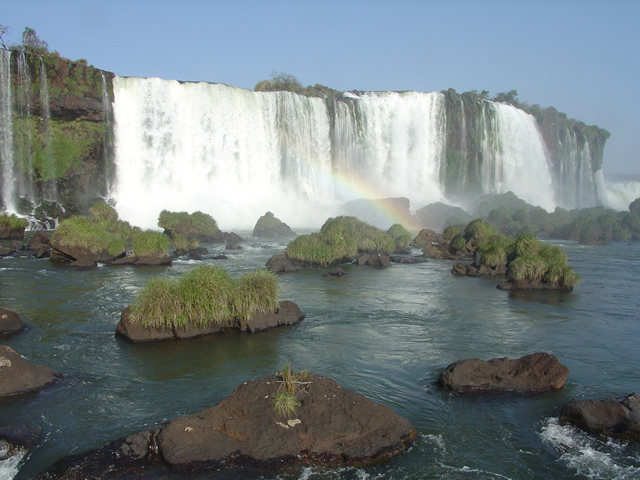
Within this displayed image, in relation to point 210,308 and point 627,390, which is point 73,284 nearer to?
point 210,308

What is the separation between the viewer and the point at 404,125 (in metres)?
57.1

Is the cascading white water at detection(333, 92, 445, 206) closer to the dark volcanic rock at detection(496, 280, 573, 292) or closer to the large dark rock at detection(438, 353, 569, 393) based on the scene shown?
the dark volcanic rock at detection(496, 280, 573, 292)

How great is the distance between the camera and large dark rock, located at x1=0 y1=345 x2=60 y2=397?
9.09 metres

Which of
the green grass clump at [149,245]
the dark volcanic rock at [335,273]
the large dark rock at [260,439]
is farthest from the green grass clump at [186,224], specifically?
the large dark rock at [260,439]

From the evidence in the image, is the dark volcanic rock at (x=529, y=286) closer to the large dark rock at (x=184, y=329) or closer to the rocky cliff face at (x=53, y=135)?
the large dark rock at (x=184, y=329)

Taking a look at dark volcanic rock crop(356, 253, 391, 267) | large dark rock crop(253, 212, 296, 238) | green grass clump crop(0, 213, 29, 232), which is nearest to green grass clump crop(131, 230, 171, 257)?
dark volcanic rock crop(356, 253, 391, 267)

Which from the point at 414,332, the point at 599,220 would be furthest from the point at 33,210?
the point at 599,220

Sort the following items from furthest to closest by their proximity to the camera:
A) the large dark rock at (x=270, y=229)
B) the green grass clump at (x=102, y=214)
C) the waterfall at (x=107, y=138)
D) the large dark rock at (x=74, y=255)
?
the waterfall at (x=107, y=138) → the large dark rock at (x=270, y=229) → the green grass clump at (x=102, y=214) → the large dark rock at (x=74, y=255)

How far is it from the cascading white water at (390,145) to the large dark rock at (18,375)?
44.1 meters

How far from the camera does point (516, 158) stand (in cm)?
6475

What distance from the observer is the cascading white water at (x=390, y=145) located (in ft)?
175

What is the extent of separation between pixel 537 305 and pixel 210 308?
32.6ft

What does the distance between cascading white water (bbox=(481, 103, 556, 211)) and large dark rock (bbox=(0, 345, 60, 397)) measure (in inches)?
2340

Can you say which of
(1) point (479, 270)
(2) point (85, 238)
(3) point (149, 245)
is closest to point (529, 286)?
(1) point (479, 270)
